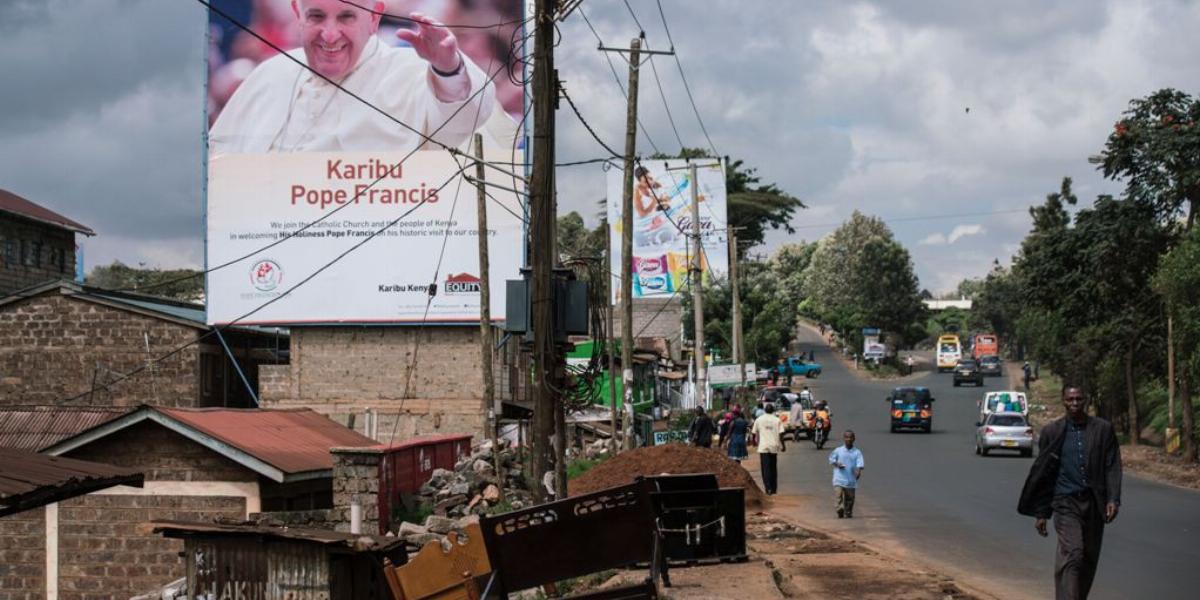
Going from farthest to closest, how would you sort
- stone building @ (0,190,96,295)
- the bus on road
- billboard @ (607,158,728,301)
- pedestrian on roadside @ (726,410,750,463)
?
the bus on road → billboard @ (607,158,728,301) → stone building @ (0,190,96,295) → pedestrian on roadside @ (726,410,750,463)

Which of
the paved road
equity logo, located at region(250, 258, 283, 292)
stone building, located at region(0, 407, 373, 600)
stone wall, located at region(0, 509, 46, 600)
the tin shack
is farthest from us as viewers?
equity logo, located at region(250, 258, 283, 292)

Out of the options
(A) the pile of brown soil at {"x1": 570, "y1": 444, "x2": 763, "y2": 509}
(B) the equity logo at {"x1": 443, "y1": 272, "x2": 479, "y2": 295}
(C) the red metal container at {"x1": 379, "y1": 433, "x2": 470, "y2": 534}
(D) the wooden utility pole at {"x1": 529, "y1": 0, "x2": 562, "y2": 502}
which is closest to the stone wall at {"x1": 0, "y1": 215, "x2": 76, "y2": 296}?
(B) the equity logo at {"x1": 443, "y1": 272, "x2": 479, "y2": 295}

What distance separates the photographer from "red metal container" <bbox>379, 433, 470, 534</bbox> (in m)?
22.7

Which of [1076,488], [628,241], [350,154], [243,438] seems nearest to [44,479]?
[1076,488]

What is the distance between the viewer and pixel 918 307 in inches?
4414

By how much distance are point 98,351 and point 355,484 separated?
22692 mm

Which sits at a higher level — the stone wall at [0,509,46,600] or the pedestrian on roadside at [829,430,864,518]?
the pedestrian on roadside at [829,430,864,518]

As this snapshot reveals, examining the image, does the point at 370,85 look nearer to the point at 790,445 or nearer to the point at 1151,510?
the point at 790,445

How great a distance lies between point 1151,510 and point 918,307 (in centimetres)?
9120

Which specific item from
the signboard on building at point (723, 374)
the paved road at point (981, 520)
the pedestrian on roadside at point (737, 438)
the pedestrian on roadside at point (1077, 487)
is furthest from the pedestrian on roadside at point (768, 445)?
the pedestrian on roadside at point (1077, 487)

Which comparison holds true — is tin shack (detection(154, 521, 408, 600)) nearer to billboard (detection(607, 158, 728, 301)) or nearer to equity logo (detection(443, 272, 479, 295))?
equity logo (detection(443, 272, 479, 295))

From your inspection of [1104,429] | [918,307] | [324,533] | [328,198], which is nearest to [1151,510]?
[1104,429]

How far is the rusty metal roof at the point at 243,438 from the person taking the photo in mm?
22125

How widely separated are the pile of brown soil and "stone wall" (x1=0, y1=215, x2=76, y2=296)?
118 ft
